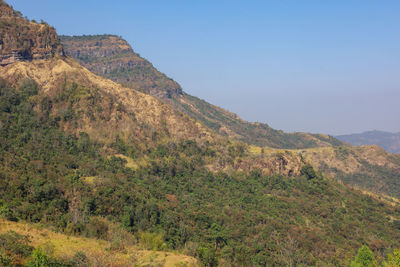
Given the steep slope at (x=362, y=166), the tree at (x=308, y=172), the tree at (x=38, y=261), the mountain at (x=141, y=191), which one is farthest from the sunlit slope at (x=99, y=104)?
the steep slope at (x=362, y=166)

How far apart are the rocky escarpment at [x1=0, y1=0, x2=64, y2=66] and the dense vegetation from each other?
12842 millimetres

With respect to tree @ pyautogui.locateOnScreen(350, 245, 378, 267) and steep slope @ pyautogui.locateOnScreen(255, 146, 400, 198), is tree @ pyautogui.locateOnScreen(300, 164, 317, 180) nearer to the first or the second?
tree @ pyautogui.locateOnScreen(350, 245, 378, 267)

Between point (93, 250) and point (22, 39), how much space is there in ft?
290

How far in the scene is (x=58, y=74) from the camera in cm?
10825

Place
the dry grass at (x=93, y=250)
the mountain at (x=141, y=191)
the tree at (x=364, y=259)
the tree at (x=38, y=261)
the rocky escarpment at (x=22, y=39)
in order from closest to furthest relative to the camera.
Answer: the tree at (x=38, y=261) → the dry grass at (x=93, y=250) → the mountain at (x=141, y=191) → the tree at (x=364, y=259) → the rocky escarpment at (x=22, y=39)

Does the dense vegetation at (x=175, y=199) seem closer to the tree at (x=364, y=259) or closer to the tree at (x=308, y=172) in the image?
the tree at (x=308, y=172)

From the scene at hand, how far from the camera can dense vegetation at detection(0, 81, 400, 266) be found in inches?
2397

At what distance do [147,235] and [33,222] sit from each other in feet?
61.9

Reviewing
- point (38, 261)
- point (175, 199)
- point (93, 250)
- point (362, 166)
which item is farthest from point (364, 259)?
point (362, 166)

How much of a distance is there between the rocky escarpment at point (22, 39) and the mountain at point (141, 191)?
115 cm

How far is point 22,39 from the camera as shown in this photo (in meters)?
106

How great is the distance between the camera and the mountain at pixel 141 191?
53.3m

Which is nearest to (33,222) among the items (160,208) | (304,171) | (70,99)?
(160,208)

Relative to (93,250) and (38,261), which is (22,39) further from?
(38,261)
